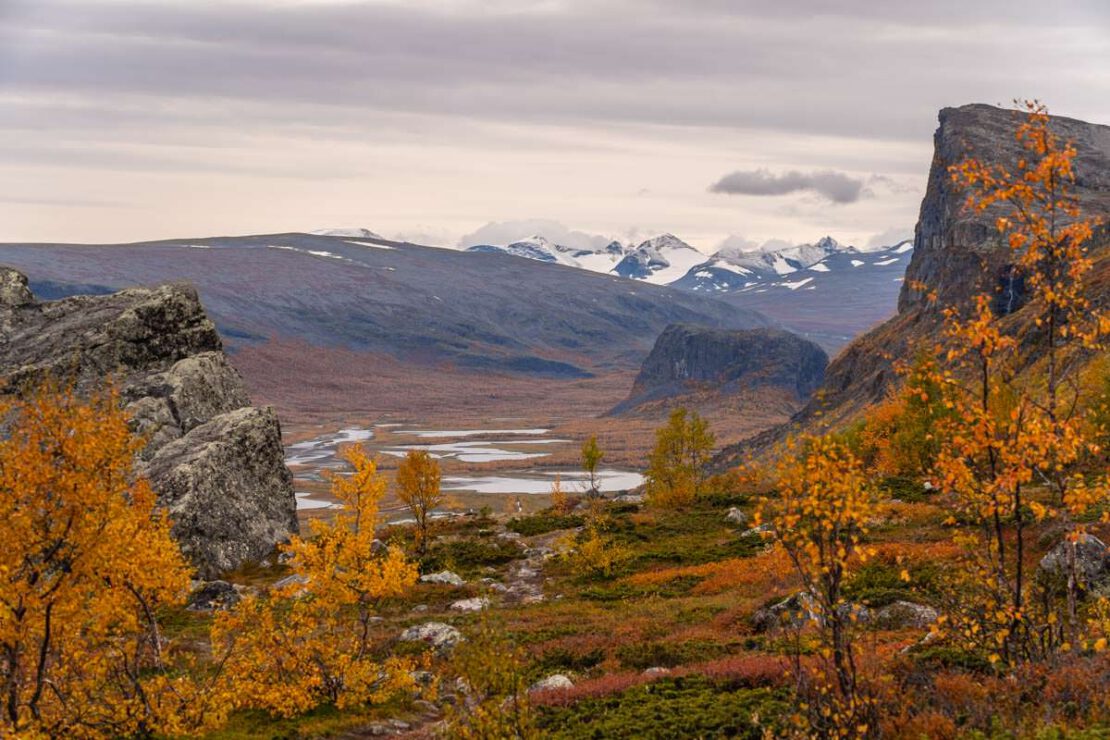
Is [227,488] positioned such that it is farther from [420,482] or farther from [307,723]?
[307,723]

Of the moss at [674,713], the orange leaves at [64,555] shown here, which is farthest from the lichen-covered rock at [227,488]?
the moss at [674,713]

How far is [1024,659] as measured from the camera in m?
14.6

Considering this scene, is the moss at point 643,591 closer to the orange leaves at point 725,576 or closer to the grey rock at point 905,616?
the orange leaves at point 725,576

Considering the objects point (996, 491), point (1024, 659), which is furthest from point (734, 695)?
point (996, 491)

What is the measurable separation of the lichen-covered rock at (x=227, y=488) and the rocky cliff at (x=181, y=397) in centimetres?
6

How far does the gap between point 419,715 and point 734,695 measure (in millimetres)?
8113

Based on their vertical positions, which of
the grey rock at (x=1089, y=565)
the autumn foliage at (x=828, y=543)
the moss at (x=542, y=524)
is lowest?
the moss at (x=542, y=524)

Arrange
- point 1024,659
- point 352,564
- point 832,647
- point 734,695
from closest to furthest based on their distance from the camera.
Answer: point 832,647 < point 1024,659 < point 734,695 < point 352,564

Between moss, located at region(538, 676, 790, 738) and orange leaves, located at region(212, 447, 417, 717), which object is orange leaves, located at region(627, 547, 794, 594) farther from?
orange leaves, located at region(212, 447, 417, 717)

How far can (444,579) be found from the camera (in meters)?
42.8

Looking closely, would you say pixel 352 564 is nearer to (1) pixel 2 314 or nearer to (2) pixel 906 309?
(1) pixel 2 314

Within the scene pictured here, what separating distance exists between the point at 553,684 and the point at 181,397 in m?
42.1

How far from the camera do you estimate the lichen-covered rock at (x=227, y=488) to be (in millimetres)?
46594

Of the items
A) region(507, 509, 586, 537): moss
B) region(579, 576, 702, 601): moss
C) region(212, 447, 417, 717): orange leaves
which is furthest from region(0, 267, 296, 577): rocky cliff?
region(212, 447, 417, 717): orange leaves
